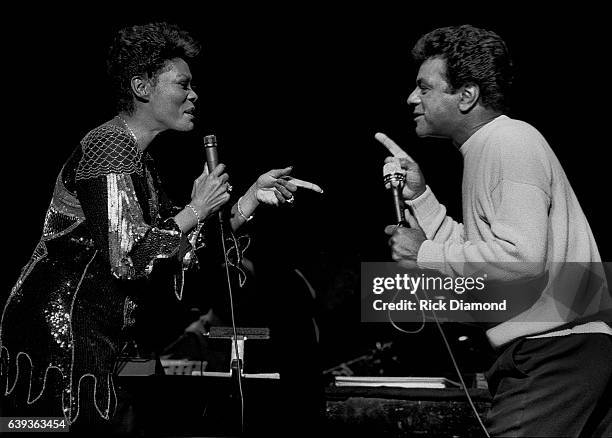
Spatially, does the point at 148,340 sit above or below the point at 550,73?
below

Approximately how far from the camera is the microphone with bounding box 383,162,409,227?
2092mm

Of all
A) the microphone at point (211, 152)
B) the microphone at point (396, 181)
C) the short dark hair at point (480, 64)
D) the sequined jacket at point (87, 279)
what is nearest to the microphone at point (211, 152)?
the microphone at point (211, 152)

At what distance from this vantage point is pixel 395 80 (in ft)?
13.1

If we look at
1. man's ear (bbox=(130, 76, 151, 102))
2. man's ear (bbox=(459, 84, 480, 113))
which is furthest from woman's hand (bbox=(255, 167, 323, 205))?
man's ear (bbox=(459, 84, 480, 113))

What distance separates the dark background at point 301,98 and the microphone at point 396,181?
1645mm

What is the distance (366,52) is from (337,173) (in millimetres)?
816

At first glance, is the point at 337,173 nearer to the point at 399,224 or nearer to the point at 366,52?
the point at 366,52

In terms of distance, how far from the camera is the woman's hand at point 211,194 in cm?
210

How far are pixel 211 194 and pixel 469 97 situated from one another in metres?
0.81

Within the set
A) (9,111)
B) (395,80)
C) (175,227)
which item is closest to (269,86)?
(395,80)

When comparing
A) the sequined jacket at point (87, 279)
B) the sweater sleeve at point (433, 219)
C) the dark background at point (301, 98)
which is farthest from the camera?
the dark background at point (301, 98)

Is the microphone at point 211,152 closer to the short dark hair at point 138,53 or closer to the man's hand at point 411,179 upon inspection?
the short dark hair at point 138,53

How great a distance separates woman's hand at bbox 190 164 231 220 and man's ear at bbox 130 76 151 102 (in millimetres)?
346

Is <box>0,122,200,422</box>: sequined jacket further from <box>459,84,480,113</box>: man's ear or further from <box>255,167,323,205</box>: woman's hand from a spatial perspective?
<box>459,84,480,113</box>: man's ear
